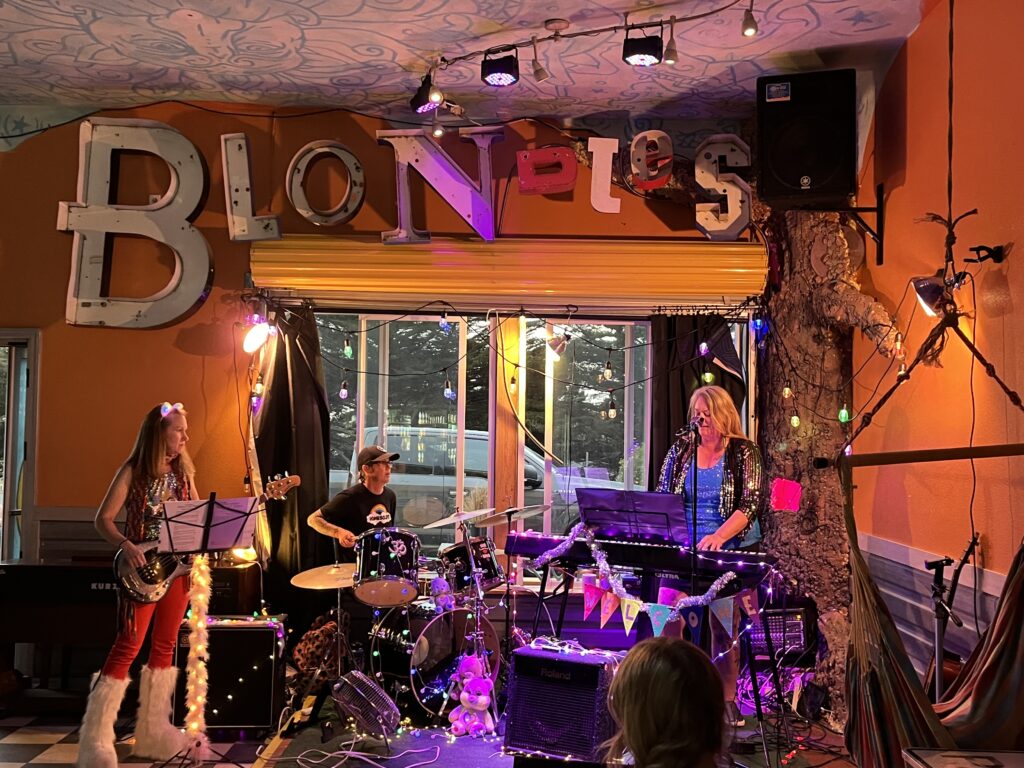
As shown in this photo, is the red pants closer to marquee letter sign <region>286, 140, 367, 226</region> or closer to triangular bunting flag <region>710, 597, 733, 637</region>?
marquee letter sign <region>286, 140, 367, 226</region>

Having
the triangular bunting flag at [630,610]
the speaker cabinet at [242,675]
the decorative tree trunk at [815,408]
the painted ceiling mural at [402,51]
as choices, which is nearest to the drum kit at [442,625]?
the speaker cabinet at [242,675]

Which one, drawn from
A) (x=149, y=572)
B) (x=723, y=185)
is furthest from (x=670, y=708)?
(x=723, y=185)

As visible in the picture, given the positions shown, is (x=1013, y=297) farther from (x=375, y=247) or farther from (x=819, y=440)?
(x=375, y=247)

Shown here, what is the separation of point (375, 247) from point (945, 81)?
3.11 meters

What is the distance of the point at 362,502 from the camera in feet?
16.4

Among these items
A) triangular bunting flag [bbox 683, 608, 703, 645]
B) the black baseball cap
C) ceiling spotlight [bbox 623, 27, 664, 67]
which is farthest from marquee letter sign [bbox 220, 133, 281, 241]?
triangular bunting flag [bbox 683, 608, 703, 645]

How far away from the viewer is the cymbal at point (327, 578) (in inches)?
171

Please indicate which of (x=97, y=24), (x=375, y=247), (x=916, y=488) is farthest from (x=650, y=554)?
Answer: (x=97, y=24)

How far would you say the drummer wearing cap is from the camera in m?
4.91

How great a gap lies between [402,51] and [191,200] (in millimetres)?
1694

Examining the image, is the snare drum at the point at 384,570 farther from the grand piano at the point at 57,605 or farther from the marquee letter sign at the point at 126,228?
the marquee letter sign at the point at 126,228

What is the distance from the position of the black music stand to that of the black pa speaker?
297 centimetres

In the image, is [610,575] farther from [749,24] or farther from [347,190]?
[347,190]

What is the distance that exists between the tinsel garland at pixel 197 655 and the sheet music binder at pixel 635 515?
6.07ft
